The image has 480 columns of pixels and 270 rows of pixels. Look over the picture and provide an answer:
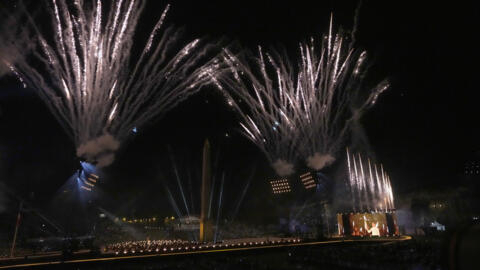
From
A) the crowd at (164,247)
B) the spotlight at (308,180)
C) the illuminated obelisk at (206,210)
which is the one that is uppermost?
the spotlight at (308,180)

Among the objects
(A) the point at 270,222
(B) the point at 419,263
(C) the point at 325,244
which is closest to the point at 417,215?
(A) the point at 270,222

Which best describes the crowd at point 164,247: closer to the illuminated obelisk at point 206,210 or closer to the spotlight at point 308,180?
the illuminated obelisk at point 206,210

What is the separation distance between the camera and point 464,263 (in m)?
4.03

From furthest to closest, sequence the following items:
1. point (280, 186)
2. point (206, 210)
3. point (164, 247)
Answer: point (280, 186) → point (206, 210) → point (164, 247)

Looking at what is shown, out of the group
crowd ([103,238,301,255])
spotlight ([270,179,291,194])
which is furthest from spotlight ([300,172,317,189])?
crowd ([103,238,301,255])

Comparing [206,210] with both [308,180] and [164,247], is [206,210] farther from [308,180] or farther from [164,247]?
[308,180]

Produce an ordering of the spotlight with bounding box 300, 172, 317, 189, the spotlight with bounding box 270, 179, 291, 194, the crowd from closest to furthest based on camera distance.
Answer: the crowd < the spotlight with bounding box 300, 172, 317, 189 < the spotlight with bounding box 270, 179, 291, 194

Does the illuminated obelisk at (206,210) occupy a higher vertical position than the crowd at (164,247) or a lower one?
higher

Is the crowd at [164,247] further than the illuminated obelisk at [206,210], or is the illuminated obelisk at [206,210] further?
the illuminated obelisk at [206,210]

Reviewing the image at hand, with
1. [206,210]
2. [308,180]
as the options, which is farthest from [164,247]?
[308,180]

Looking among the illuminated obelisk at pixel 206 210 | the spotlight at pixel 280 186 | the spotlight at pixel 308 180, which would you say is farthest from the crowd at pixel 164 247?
the spotlight at pixel 280 186

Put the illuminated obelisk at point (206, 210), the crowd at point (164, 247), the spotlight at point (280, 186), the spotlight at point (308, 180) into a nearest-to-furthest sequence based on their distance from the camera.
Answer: the crowd at point (164, 247)
the illuminated obelisk at point (206, 210)
the spotlight at point (308, 180)
the spotlight at point (280, 186)

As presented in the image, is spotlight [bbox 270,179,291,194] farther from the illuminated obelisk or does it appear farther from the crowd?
the crowd

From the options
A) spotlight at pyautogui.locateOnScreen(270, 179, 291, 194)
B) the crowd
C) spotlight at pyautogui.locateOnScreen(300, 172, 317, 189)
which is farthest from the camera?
spotlight at pyautogui.locateOnScreen(270, 179, 291, 194)
